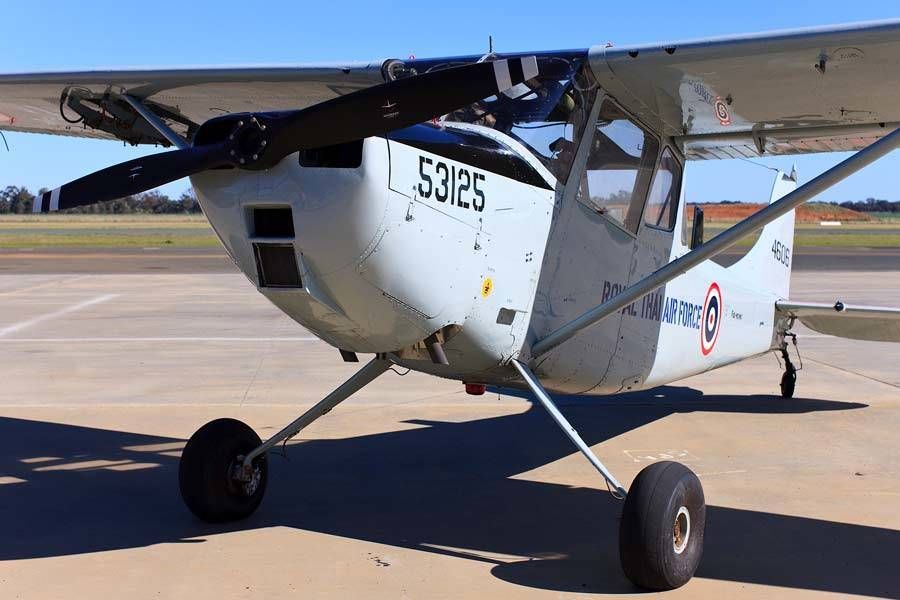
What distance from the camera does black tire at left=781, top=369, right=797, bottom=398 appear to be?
957 cm

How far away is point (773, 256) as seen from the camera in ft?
29.8

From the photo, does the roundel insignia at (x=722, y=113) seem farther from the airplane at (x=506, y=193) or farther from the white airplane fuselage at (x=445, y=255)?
the white airplane fuselage at (x=445, y=255)

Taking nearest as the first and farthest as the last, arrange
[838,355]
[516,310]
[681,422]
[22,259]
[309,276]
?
[309,276] → [516,310] → [681,422] → [838,355] → [22,259]

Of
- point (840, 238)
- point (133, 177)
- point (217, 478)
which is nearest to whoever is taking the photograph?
point (133, 177)

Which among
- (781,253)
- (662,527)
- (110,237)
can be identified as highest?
(110,237)

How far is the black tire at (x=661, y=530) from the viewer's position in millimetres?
4535

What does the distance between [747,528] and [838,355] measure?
7725 mm

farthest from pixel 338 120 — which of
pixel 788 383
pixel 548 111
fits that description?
pixel 788 383

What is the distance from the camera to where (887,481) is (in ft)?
21.4

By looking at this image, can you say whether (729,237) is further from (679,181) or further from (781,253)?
(781,253)

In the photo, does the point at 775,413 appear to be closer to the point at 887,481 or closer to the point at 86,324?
the point at 887,481

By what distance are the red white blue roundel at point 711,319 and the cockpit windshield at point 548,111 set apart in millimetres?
2423

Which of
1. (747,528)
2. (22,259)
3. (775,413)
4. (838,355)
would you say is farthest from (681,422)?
(22,259)

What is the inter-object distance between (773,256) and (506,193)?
16.7 feet
